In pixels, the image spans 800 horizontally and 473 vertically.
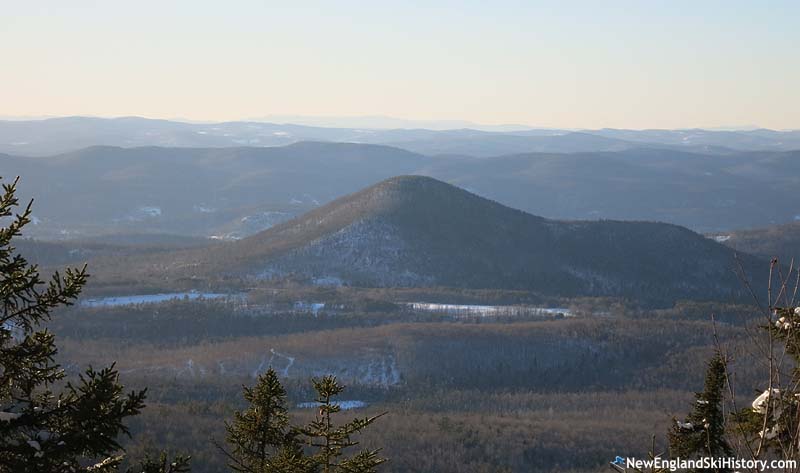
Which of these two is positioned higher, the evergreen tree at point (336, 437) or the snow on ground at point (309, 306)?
the evergreen tree at point (336, 437)

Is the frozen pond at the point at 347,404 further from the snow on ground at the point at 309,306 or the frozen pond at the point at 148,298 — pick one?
the frozen pond at the point at 148,298

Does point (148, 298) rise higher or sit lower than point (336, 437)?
lower

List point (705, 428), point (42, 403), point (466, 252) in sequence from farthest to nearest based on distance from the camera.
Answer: point (466, 252) → point (705, 428) → point (42, 403)

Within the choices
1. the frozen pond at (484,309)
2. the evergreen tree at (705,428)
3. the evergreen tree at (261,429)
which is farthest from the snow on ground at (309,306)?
the evergreen tree at (261,429)

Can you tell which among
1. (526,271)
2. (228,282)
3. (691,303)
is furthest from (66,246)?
(691,303)

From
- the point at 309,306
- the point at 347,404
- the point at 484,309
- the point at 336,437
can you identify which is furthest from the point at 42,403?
the point at 484,309

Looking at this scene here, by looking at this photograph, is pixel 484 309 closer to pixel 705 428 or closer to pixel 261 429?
pixel 705 428
